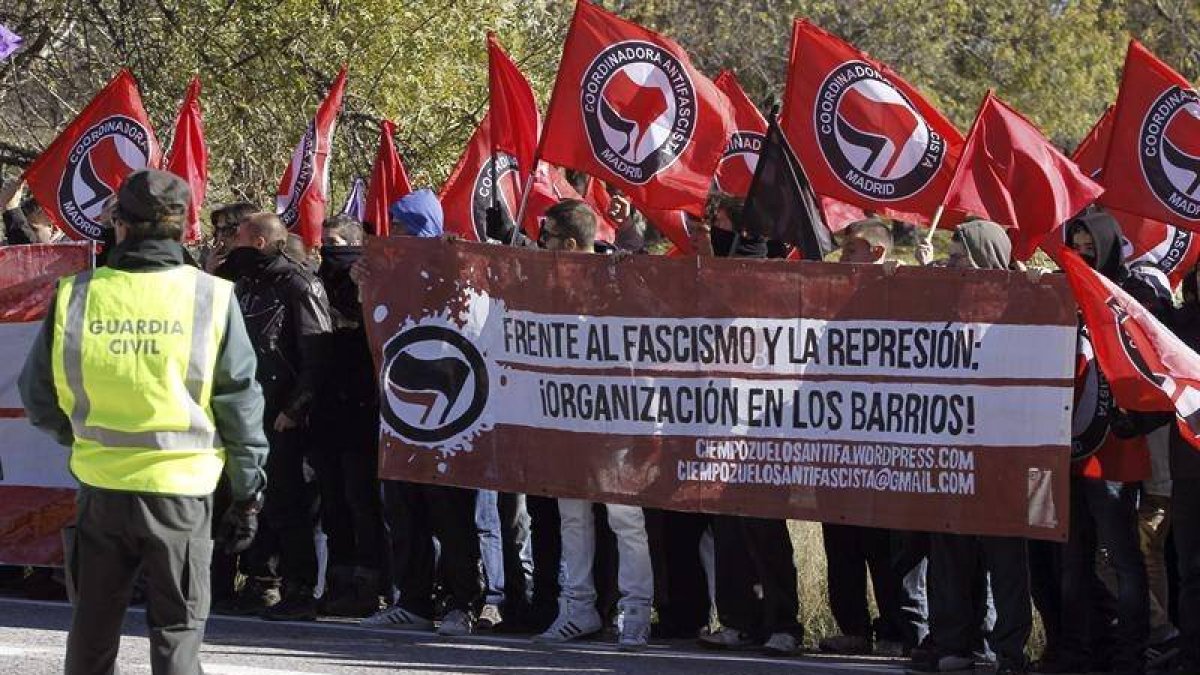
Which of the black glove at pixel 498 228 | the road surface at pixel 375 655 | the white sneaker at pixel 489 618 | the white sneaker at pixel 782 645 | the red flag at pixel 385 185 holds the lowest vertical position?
the road surface at pixel 375 655

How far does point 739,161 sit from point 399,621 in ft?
11.6

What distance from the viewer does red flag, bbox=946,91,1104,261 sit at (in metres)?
9.47

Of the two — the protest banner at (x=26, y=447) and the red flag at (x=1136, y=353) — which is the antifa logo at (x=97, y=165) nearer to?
the protest banner at (x=26, y=447)

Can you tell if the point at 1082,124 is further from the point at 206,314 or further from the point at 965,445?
the point at 206,314

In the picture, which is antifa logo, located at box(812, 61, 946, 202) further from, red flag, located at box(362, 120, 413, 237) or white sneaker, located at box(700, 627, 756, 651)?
red flag, located at box(362, 120, 413, 237)

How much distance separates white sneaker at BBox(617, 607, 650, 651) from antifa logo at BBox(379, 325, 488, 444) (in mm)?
1125

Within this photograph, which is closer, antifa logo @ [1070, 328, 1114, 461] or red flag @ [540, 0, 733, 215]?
antifa logo @ [1070, 328, 1114, 461]

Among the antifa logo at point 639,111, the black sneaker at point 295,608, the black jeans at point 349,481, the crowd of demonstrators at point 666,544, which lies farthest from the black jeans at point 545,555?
the antifa logo at point 639,111

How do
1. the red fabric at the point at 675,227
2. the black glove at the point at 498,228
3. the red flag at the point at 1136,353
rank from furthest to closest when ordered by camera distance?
1. the black glove at the point at 498,228
2. the red fabric at the point at 675,227
3. the red flag at the point at 1136,353

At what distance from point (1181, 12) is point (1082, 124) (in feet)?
14.6

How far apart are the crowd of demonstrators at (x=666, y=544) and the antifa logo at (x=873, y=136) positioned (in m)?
0.67

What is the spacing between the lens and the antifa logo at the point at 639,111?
33.1 feet

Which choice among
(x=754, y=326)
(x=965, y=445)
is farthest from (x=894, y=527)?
(x=754, y=326)

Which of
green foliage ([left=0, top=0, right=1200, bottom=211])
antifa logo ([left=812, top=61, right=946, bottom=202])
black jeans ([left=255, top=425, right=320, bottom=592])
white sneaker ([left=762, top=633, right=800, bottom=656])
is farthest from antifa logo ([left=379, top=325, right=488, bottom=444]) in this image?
green foliage ([left=0, top=0, right=1200, bottom=211])
